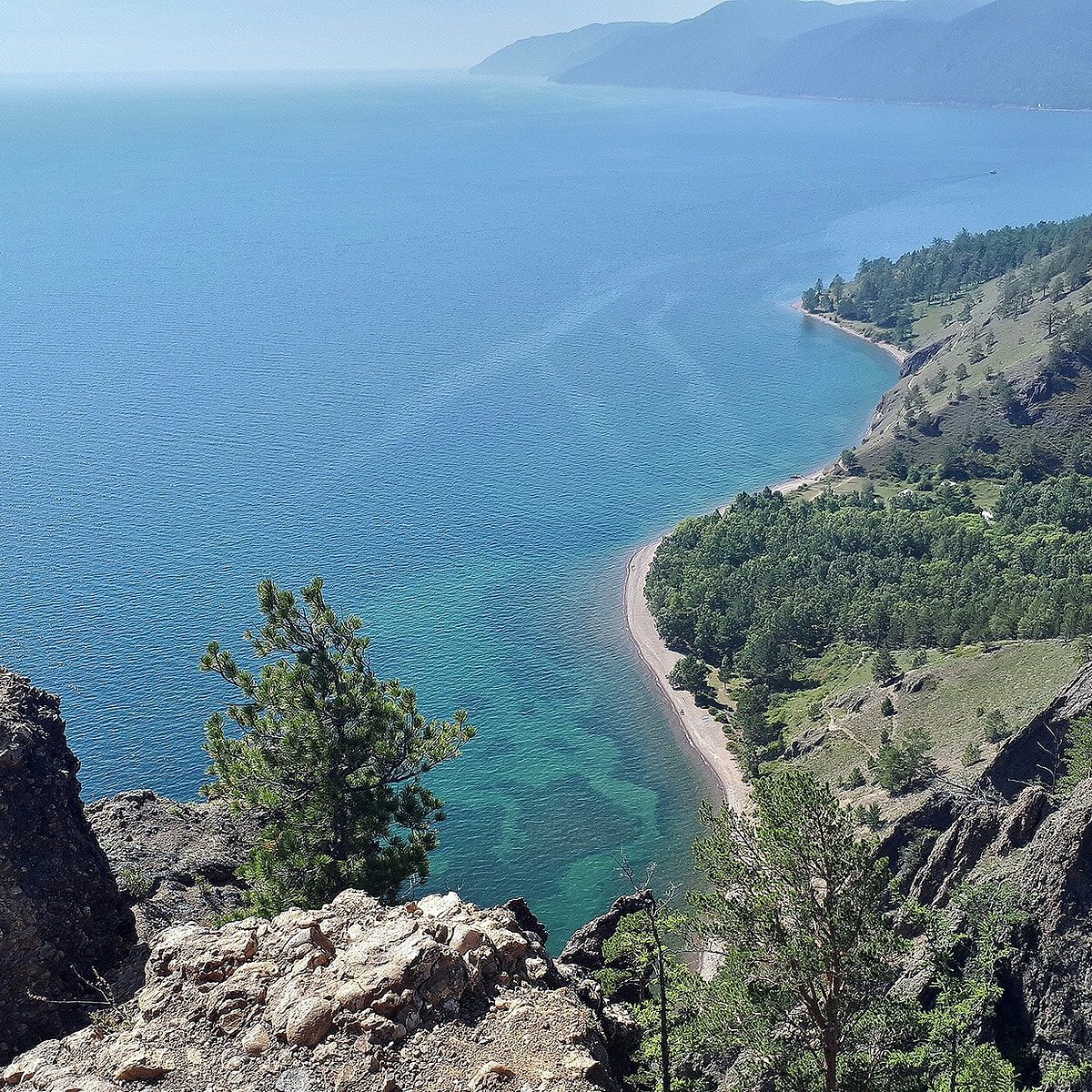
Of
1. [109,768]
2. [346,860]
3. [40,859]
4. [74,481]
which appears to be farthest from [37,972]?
[74,481]

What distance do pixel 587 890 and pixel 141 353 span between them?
154m

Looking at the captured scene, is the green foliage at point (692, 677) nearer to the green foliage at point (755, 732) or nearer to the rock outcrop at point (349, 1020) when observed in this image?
the green foliage at point (755, 732)

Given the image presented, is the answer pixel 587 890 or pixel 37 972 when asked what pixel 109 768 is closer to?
pixel 587 890

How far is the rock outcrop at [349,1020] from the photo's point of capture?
20.1 meters

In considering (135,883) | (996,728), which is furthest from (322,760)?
(996,728)

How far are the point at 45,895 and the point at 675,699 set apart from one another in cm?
7933

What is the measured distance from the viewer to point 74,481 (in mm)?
139250

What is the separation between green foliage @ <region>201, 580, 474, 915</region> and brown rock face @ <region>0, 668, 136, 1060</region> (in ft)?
17.6

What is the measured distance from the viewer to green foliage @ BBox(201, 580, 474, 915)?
3375cm

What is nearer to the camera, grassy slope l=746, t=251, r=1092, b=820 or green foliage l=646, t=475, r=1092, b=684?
grassy slope l=746, t=251, r=1092, b=820

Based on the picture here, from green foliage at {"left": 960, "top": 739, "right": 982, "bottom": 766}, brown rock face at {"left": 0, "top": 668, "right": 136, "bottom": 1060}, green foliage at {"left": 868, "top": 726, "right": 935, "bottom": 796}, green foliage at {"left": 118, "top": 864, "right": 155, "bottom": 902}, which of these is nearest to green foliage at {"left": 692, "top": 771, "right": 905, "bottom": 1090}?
brown rock face at {"left": 0, "top": 668, "right": 136, "bottom": 1060}

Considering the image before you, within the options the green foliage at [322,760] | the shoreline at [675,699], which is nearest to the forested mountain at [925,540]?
the shoreline at [675,699]

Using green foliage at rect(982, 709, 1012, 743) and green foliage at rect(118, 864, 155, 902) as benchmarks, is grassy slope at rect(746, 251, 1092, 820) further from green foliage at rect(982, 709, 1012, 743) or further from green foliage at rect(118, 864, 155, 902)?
green foliage at rect(118, 864, 155, 902)

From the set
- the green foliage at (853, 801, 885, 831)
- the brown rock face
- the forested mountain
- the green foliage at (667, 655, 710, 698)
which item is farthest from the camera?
the green foliage at (667, 655, 710, 698)
